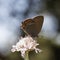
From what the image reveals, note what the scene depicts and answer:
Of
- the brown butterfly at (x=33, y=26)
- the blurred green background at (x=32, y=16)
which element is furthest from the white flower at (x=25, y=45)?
the blurred green background at (x=32, y=16)

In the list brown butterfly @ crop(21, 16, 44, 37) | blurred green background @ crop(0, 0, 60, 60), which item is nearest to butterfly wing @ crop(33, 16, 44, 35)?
brown butterfly @ crop(21, 16, 44, 37)

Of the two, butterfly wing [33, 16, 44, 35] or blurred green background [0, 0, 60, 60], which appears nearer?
butterfly wing [33, 16, 44, 35]

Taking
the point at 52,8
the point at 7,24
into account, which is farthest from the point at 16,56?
the point at 52,8

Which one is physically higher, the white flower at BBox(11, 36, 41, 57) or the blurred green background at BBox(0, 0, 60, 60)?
the blurred green background at BBox(0, 0, 60, 60)

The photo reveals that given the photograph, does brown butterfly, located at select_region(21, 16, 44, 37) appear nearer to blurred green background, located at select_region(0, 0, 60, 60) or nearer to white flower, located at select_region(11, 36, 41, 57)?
white flower, located at select_region(11, 36, 41, 57)

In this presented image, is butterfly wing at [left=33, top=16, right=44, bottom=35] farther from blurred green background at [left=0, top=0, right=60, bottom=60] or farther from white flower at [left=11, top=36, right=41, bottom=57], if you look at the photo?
blurred green background at [left=0, top=0, right=60, bottom=60]

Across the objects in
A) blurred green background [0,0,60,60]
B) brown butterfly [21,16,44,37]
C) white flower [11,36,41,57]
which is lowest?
white flower [11,36,41,57]

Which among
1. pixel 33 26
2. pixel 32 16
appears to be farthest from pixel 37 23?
pixel 32 16

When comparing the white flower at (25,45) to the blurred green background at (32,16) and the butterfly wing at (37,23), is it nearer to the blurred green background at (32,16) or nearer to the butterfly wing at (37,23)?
the butterfly wing at (37,23)

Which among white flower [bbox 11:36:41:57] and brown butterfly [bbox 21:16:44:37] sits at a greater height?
brown butterfly [bbox 21:16:44:37]
